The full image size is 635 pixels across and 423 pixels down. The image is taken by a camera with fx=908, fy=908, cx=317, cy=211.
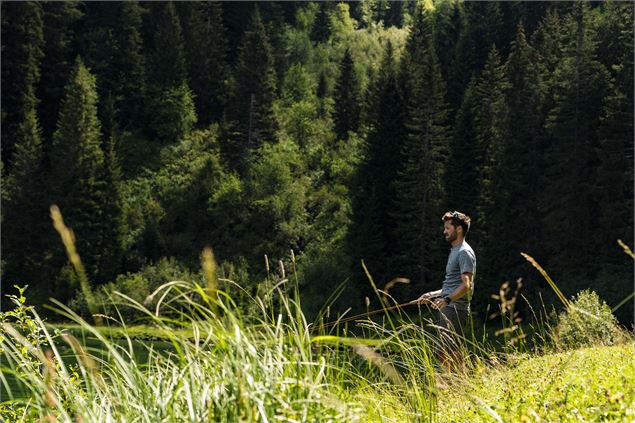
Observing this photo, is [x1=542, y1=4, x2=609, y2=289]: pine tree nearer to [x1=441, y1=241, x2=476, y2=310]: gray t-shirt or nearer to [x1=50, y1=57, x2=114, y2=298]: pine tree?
[x1=50, y1=57, x2=114, y2=298]: pine tree

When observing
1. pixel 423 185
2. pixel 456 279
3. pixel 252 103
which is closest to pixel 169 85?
pixel 252 103

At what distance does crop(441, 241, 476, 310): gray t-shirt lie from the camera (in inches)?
288

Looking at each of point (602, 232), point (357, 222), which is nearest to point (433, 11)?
point (357, 222)

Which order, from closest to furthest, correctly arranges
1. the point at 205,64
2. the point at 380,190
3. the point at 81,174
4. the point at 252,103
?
the point at 380,190 < the point at 81,174 < the point at 252,103 < the point at 205,64

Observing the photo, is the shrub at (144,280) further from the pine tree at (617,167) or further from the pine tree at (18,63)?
the pine tree at (617,167)

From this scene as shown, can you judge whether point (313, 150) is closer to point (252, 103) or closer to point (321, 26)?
point (252, 103)

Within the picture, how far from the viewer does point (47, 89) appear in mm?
66625

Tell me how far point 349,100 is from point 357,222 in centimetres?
1906

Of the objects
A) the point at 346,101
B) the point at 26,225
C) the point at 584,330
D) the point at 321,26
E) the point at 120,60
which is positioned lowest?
the point at 26,225

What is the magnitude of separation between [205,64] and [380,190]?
85.1 feet

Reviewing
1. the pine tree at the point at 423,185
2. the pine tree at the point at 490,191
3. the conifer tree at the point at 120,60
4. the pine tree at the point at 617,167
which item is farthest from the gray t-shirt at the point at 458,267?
the conifer tree at the point at 120,60

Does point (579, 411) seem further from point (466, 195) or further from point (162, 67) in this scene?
point (162, 67)

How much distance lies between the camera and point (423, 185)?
47.1 m

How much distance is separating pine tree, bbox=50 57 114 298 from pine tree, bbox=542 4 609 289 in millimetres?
25351
